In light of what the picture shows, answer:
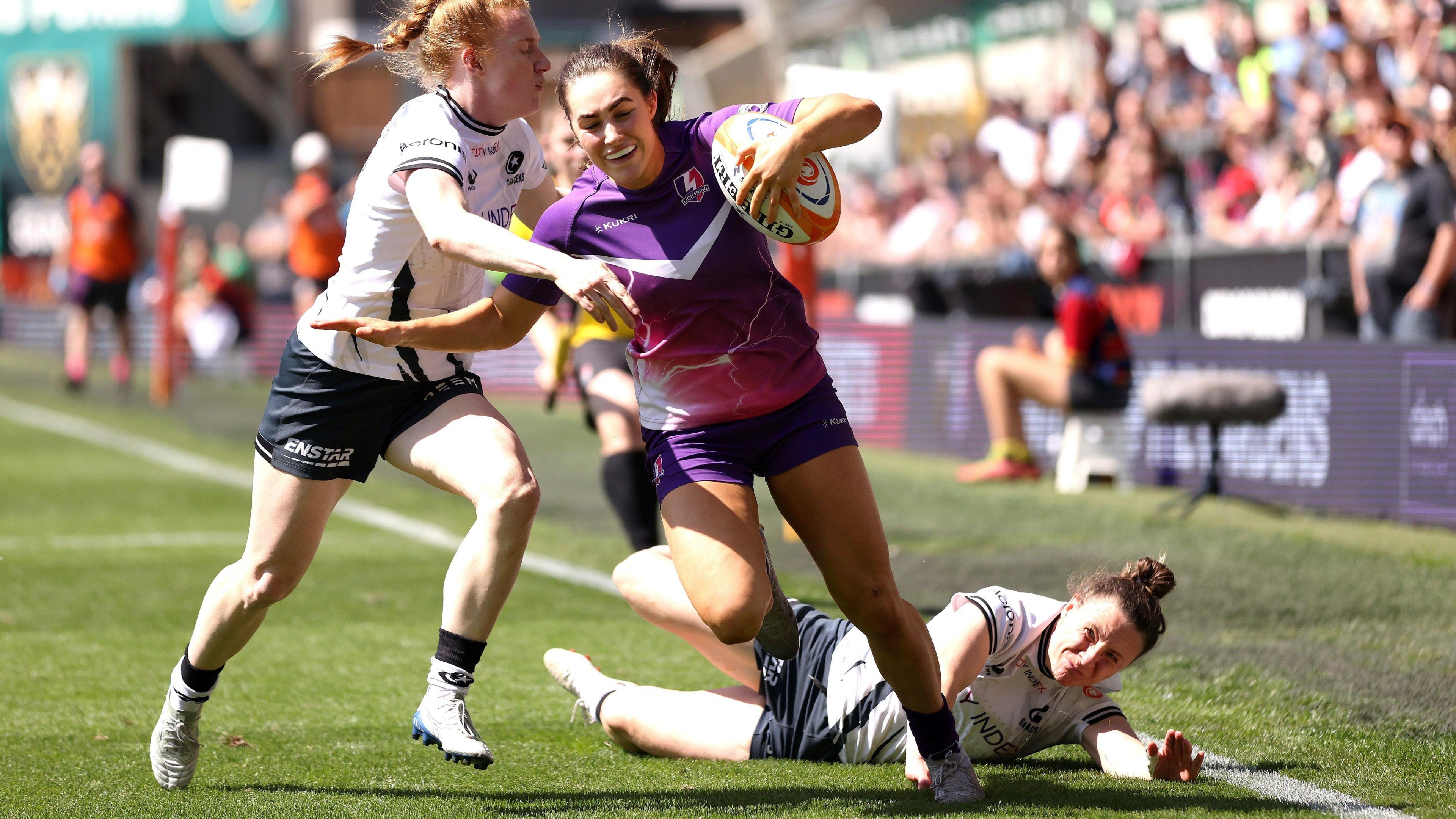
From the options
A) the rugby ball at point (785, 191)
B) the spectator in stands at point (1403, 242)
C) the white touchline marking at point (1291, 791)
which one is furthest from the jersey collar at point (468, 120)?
the spectator in stands at point (1403, 242)

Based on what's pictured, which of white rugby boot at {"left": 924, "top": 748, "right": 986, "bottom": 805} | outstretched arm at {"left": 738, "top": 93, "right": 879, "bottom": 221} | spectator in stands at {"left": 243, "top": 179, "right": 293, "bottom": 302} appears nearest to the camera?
outstretched arm at {"left": 738, "top": 93, "right": 879, "bottom": 221}

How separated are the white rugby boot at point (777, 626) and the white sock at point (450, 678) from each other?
2.47 ft

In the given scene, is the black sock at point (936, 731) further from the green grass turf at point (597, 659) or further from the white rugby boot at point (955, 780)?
the green grass turf at point (597, 659)

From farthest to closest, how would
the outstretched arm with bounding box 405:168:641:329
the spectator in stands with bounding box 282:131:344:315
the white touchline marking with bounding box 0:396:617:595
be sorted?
the spectator in stands with bounding box 282:131:344:315
the white touchline marking with bounding box 0:396:617:595
the outstretched arm with bounding box 405:168:641:329

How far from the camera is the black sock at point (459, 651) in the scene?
4070 millimetres

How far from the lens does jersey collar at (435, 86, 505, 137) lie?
4152 millimetres

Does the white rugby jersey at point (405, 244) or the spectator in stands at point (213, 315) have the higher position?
the white rugby jersey at point (405, 244)

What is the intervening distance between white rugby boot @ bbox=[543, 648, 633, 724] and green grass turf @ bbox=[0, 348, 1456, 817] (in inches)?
5.6

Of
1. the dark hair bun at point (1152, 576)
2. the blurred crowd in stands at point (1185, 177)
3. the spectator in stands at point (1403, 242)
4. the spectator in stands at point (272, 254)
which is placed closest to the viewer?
the dark hair bun at point (1152, 576)

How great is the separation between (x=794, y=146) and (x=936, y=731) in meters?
1.51

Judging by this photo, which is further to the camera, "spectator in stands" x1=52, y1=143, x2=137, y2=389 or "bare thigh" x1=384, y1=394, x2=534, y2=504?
"spectator in stands" x1=52, y1=143, x2=137, y2=389

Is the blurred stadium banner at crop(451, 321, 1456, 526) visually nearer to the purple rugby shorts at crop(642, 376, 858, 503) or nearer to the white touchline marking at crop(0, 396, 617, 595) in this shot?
the white touchline marking at crop(0, 396, 617, 595)

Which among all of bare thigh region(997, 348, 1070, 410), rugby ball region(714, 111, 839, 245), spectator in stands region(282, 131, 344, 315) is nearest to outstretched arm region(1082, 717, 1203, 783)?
rugby ball region(714, 111, 839, 245)

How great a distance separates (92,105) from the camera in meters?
30.0
